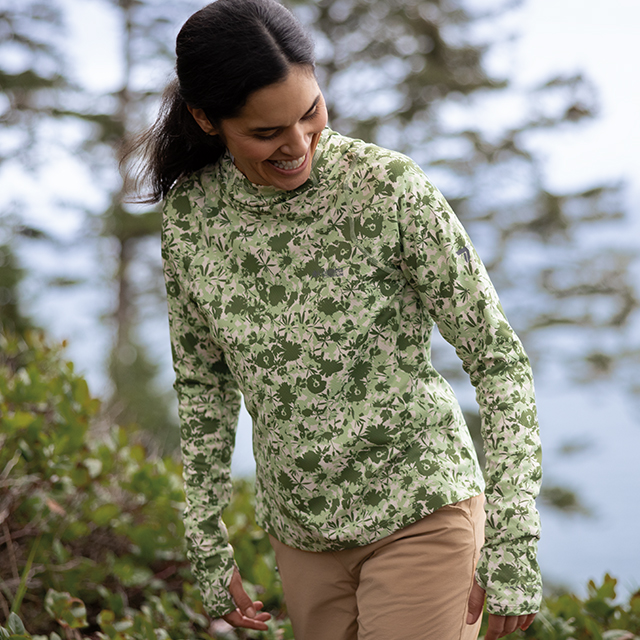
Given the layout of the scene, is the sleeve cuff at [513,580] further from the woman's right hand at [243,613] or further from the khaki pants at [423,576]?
the woman's right hand at [243,613]

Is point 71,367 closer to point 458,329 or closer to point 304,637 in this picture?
point 304,637

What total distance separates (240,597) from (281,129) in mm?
1259

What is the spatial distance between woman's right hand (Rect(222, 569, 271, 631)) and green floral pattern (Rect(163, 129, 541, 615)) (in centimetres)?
30

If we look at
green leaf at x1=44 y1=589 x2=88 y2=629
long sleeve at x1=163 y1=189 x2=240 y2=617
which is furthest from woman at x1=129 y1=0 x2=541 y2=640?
green leaf at x1=44 y1=589 x2=88 y2=629

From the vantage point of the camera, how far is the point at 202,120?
166 centimetres

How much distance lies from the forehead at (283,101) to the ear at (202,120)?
0.62 feet

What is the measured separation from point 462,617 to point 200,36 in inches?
55.3

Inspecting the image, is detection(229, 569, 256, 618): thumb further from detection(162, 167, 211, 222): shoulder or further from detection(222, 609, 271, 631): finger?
detection(162, 167, 211, 222): shoulder

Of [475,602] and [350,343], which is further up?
[350,343]

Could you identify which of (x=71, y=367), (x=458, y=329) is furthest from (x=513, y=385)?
(x=71, y=367)

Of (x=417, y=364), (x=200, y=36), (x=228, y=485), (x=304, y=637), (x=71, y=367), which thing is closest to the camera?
(x=200, y=36)

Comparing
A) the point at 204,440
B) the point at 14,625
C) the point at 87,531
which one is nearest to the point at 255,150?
the point at 204,440

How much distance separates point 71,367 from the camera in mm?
3180

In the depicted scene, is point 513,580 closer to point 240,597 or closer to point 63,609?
point 240,597
